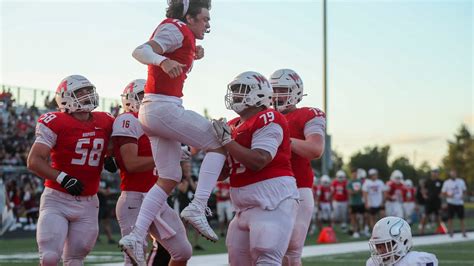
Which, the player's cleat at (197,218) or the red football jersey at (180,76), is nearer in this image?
the player's cleat at (197,218)

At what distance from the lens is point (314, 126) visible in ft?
25.8

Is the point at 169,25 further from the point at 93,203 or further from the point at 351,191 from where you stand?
the point at 351,191

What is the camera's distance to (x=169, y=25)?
6.82 metres

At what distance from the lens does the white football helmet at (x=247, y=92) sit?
22.5 ft

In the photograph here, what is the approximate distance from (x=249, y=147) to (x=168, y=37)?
1.03 m

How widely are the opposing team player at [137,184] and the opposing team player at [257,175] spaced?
103cm

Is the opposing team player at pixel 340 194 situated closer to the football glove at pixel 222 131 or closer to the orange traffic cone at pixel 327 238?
the orange traffic cone at pixel 327 238

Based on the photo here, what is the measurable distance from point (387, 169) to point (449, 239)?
63.0m

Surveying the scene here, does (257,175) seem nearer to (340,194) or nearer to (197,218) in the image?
(197,218)

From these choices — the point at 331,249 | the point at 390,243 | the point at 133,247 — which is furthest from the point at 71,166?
the point at 331,249

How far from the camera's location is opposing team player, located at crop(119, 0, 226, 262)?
663 centimetres

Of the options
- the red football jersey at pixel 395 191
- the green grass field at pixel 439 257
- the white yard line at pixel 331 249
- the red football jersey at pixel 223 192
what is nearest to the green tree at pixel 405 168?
the red football jersey at pixel 395 191

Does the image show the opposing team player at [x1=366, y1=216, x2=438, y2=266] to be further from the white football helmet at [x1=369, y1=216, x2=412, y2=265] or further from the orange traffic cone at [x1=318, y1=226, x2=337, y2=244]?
the orange traffic cone at [x1=318, y1=226, x2=337, y2=244]

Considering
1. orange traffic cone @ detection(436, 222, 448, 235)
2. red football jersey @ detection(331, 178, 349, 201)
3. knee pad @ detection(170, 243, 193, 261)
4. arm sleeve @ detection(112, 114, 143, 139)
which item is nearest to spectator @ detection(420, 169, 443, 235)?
orange traffic cone @ detection(436, 222, 448, 235)
